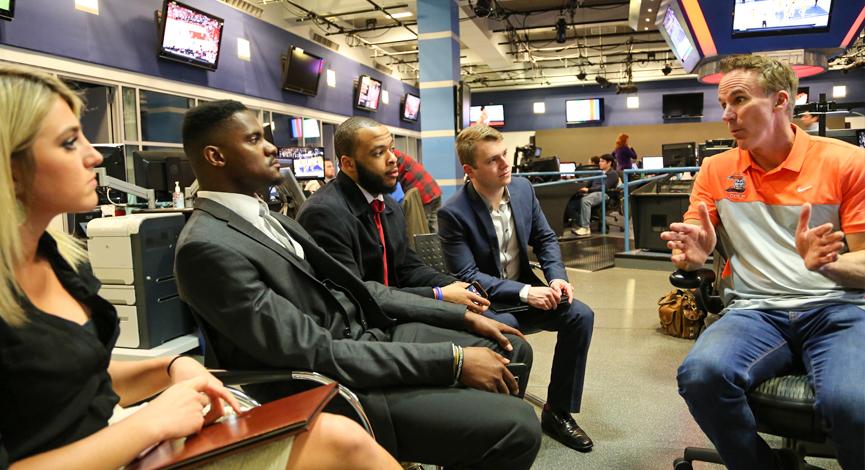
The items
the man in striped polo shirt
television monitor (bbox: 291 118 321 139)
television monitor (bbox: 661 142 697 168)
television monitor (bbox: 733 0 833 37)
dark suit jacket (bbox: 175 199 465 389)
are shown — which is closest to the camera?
dark suit jacket (bbox: 175 199 465 389)

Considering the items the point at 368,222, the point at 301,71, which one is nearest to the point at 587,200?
the point at 301,71

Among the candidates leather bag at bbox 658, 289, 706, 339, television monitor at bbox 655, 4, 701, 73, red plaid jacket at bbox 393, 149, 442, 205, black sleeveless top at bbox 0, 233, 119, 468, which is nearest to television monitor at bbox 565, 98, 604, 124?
television monitor at bbox 655, 4, 701, 73

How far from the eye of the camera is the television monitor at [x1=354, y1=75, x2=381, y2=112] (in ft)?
42.1

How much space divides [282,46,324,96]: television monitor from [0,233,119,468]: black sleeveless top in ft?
31.6

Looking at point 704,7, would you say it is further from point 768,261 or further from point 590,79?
point 590,79

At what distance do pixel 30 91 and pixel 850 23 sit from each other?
19.9ft

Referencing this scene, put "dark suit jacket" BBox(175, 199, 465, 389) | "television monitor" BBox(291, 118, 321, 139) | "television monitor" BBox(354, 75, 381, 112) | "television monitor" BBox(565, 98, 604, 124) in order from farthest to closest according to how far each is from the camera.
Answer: "television monitor" BBox(565, 98, 604, 124) < "television monitor" BBox(354, 75, 381, 112) < "television monitor" BBox(291, 118, 321, 139) < "dark suit jacket" BBox(175, 199, 465, 389)

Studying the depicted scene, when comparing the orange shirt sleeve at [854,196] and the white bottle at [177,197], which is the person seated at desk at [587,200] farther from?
the orange shirt sleeve at [854,196]

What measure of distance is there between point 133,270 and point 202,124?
199 cm

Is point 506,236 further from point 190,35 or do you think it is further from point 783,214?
point 190,35

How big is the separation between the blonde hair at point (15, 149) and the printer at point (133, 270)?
2395 millimetres

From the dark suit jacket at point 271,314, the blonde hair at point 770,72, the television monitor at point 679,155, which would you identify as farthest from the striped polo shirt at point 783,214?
the television monitor at point 679,155

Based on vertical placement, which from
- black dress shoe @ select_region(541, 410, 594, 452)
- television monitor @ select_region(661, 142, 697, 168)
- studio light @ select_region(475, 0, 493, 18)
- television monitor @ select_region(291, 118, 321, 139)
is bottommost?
black dress shoe @ select_region(541, 410, 594, 452)

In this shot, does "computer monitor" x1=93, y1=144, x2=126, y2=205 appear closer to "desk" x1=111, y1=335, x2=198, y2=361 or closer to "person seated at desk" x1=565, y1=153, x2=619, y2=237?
"desk" x1=111, y1=335, x2=198, y2=361
